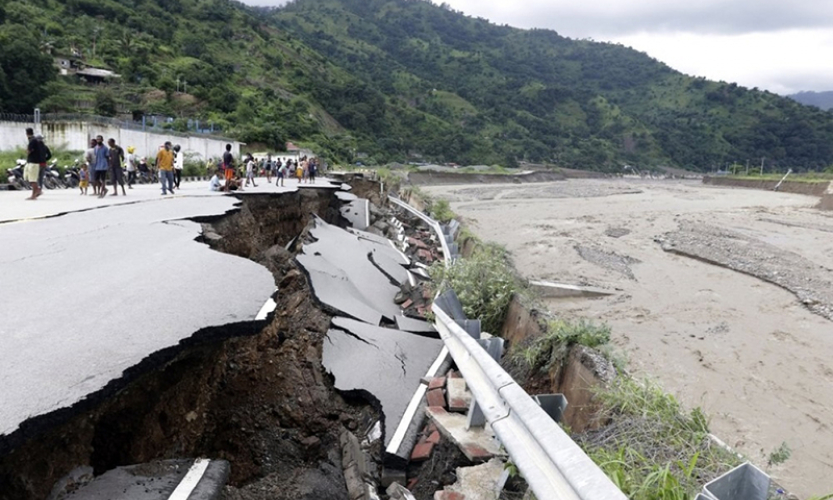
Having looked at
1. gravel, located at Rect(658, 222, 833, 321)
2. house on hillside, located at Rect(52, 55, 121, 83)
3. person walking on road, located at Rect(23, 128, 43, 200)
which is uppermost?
house on hillside, located at Rect(52, 55, 121, 83)

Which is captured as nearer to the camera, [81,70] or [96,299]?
[96,299]

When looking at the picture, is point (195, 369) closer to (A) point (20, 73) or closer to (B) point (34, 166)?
(B) point (34, 166)

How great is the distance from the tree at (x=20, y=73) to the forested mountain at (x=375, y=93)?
0.12 m

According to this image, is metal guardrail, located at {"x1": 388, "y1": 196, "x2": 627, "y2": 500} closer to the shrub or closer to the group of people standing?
the group of people standing

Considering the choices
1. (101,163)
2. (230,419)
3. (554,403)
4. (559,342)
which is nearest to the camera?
(554,403)

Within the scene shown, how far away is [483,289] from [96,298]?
4095 millimetres

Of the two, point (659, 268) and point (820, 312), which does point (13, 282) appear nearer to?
point (820, 312)

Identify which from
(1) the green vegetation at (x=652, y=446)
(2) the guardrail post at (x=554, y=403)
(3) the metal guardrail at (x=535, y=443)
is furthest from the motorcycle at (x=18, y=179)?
(1) the green vegetation at (x=652, y=446)

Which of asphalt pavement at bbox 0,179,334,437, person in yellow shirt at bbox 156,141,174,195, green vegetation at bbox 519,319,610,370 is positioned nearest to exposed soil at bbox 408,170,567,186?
person in yellow shirt at bbox 156,141,174,195

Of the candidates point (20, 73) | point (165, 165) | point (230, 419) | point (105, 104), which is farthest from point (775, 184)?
point (20, 73)

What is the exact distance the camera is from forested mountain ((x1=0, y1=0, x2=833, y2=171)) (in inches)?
2249

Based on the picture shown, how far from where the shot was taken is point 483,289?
7.05m

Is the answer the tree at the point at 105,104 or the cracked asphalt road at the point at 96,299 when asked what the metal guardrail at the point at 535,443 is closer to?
the cracked asphalt road at the point at 96,299

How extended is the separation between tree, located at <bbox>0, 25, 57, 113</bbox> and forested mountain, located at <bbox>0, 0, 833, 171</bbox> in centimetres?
12
